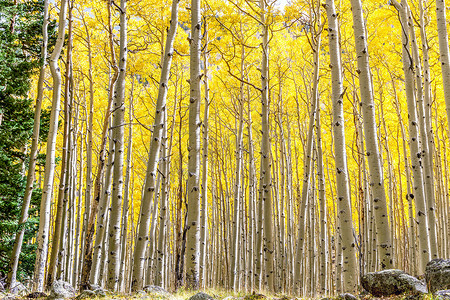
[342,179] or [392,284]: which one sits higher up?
[342,179]

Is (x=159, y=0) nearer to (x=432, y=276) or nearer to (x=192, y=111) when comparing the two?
(x=192, y=111)

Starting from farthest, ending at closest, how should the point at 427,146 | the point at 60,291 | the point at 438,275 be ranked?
the point at 427,146 → the point at 60,291 → the point at 438,275

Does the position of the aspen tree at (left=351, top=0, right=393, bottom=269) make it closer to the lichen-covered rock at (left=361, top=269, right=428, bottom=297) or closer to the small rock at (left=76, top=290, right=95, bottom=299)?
the lichen-covered rock at (left=361, top=269, right=428, bottom=297)

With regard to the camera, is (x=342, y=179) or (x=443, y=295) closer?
(x=443, y=295)

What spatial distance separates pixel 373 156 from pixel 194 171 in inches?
101

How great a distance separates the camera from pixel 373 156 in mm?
4527

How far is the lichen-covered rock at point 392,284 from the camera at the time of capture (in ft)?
11.7

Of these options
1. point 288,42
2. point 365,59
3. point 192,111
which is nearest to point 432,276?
point 365,59

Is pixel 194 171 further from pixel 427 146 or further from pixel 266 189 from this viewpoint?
pixel 427 146

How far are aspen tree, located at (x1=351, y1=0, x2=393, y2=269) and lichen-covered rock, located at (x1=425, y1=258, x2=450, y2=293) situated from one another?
24.4 inches

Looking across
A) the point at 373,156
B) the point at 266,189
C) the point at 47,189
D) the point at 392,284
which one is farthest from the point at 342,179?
the point at 47,189

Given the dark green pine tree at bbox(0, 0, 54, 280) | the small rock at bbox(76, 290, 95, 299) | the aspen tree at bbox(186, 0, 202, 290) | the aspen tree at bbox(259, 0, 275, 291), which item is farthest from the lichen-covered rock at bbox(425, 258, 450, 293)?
the dark green pine tree at bbox(0, 0, 54, 280)

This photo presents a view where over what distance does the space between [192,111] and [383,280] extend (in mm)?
3430

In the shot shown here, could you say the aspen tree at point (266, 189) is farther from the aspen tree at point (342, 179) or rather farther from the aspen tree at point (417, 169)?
the aspen tree at point (417, 169)
